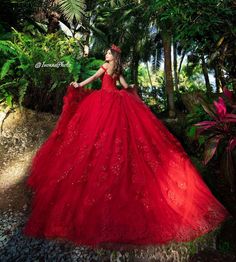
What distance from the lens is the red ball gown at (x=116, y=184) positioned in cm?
295

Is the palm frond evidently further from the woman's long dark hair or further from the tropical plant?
the tropical plant

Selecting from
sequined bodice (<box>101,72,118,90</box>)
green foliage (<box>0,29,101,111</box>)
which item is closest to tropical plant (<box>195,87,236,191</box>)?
sequined bodice (<box>101,72,118,90</box>)

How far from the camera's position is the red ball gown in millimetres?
2945

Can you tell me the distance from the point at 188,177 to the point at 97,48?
16016 millimetres

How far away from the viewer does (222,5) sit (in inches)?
154

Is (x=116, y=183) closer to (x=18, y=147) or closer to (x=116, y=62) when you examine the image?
(x=116, y=62)

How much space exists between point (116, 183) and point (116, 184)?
0.01 meters

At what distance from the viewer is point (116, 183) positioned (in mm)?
3205

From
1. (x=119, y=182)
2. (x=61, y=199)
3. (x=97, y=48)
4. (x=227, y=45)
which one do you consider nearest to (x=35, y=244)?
(x=61, y=199)

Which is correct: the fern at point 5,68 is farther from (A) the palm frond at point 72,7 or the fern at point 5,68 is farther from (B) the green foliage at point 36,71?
(A) the palm frond at point 72,7

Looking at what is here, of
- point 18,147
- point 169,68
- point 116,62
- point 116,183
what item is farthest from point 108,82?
point 169,68

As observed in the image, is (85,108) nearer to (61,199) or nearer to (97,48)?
(61,199)

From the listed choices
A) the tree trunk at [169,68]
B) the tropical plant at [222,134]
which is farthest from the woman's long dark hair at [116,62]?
the tree trunk at [169,68]

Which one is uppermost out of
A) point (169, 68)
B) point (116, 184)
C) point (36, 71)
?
point (169, 68)
